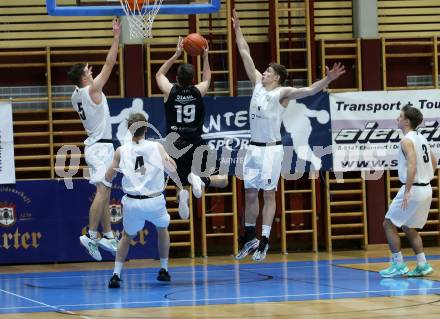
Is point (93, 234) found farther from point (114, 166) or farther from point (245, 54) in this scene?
point (245, 54)

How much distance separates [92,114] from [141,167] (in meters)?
1.56

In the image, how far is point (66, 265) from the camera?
15180 millimetres

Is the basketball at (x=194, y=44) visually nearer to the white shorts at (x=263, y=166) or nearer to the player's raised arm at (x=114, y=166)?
the white shorts at (x=263, y=166)

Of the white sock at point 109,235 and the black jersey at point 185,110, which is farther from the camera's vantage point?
the white sock at point 109,235

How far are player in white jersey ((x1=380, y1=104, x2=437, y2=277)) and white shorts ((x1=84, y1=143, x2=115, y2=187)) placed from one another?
12.4 ft

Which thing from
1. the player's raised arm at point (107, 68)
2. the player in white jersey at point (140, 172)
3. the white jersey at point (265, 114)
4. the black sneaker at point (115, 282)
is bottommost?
the black sneaker at point (115, 282)

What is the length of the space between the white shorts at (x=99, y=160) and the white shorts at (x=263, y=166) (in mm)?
1869

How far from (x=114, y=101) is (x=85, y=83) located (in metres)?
2.82

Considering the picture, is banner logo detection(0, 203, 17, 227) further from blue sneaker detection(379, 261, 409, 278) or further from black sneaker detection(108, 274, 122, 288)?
blue sneaker detection(379, 261, 409, 278)

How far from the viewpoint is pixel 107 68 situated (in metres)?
12.2

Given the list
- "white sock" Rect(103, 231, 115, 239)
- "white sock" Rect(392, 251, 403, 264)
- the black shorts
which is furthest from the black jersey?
"white sock" Rect(392, 251, 403, 264)

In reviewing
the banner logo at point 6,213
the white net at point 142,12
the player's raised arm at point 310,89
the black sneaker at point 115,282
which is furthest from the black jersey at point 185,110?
the banner logo at point 6,213

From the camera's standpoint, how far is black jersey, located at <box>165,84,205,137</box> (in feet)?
40.7

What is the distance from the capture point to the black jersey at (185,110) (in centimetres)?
1240
